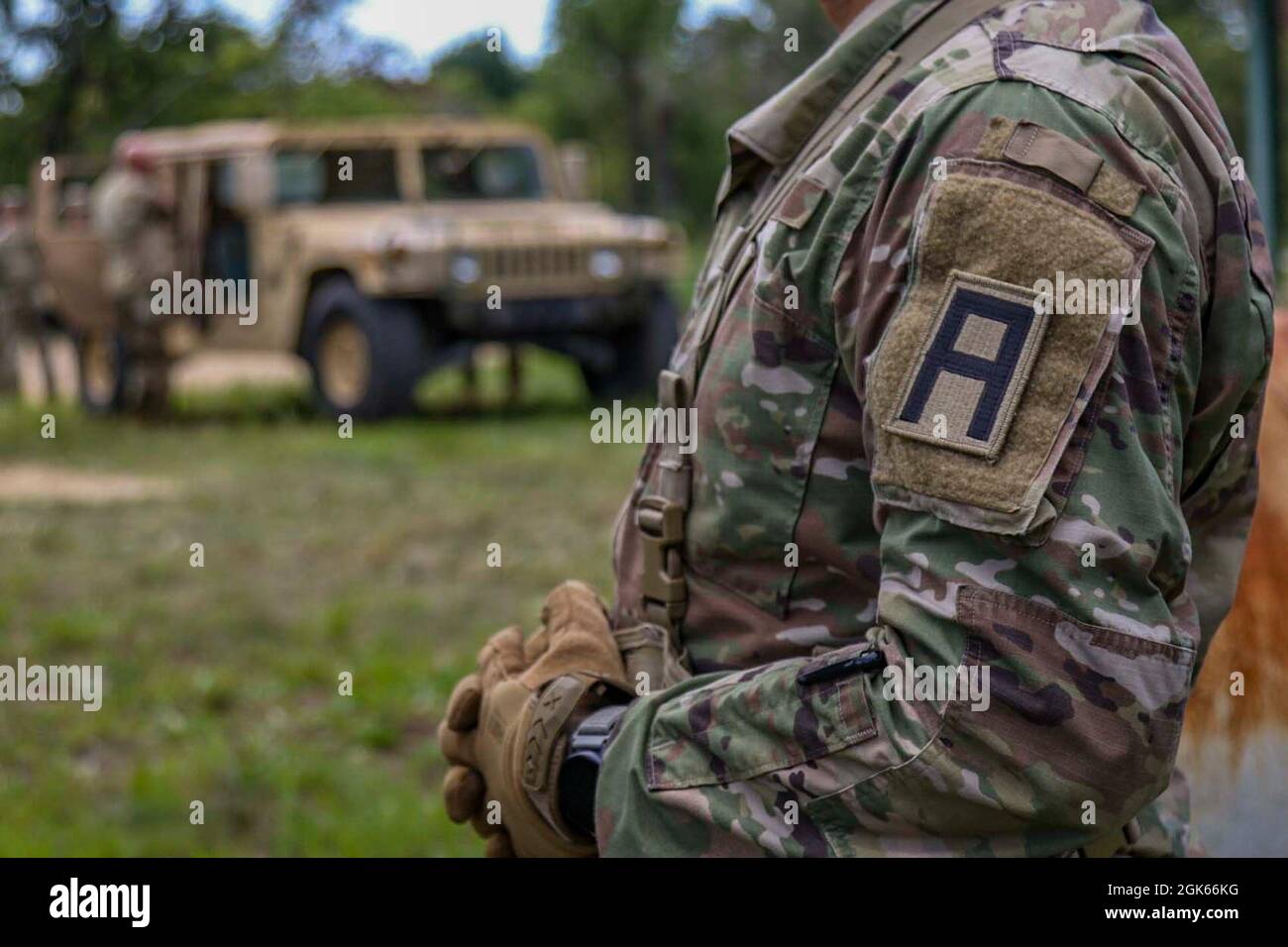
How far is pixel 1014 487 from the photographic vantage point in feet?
3.98

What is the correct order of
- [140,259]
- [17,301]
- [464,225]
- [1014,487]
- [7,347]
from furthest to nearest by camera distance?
[7,347]
[17,301]
[140,259]
[464,225]
[1014,487]

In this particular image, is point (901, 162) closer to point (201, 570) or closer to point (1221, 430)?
point (1221, 430)

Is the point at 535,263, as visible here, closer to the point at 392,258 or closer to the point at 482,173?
the point at 392,258

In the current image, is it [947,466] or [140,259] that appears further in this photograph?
[140,259]

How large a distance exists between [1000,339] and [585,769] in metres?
0.53

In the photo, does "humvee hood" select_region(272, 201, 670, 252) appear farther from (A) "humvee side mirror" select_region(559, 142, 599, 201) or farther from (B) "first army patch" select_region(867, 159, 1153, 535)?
(B) "first army patch" select_region(867, 159, 1153, 535)

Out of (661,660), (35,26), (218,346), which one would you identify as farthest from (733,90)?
(661,660)

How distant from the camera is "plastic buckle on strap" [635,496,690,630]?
1518 mm

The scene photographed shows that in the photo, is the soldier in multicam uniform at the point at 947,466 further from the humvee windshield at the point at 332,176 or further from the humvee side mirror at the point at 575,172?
the humvee windshield at the point at 332,176

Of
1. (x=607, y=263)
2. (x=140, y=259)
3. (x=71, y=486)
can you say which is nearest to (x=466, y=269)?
(x=607, y=263)

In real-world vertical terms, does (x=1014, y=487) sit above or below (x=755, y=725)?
above

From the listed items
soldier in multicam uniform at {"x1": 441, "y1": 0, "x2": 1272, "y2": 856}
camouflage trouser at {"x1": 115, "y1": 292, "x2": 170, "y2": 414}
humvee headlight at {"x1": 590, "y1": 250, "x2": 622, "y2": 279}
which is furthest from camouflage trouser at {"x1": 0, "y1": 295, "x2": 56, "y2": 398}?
soldier in multicam uniform at {"x1": 441, "y1": 0, "x2": 1272, "y2": 856}

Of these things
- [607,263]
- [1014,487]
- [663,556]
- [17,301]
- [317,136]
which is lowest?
[17,301]

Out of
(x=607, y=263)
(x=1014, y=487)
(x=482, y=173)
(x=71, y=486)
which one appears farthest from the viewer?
(x=482, y=173)
